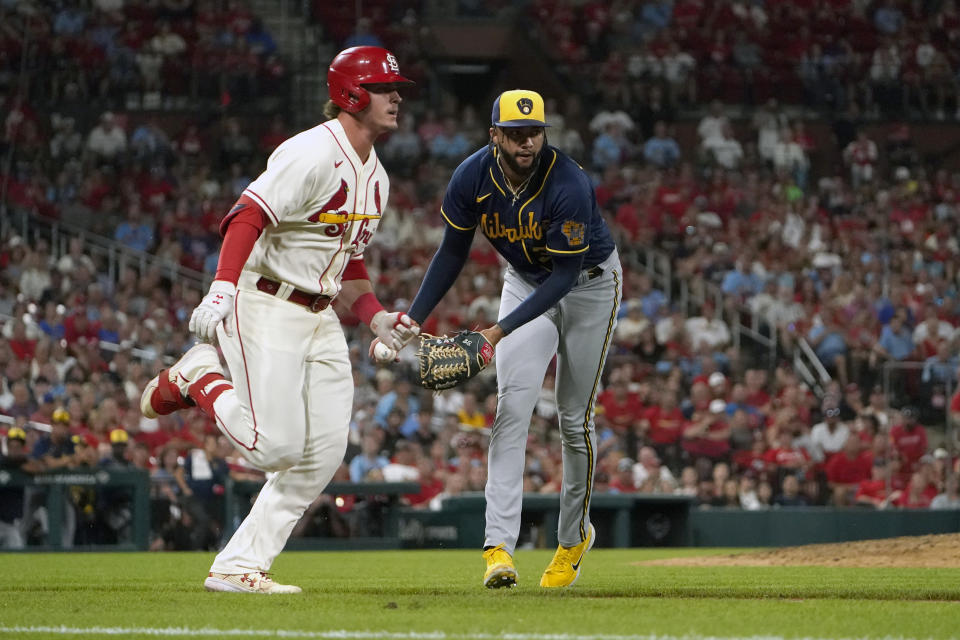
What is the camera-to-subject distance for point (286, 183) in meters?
5.64

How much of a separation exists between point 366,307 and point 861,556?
4536mm

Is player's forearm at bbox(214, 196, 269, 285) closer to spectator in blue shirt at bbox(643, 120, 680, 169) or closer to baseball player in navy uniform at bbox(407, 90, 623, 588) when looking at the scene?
baseball player in navy uniform at bbox(407, 90, 623, 588)

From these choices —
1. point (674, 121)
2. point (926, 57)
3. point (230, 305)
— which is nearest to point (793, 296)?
point (674, 121)

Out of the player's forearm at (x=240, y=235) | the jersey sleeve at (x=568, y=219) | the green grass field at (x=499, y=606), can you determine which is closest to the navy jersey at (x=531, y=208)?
the jersey sleeve at (x=568, y=219)

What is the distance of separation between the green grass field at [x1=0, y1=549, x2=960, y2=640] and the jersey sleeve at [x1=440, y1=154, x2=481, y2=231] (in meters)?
1.62

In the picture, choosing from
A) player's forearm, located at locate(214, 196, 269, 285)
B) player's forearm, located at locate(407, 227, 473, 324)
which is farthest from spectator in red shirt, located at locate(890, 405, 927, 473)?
player's forearm, located at locate(214, 196, 269, 285)

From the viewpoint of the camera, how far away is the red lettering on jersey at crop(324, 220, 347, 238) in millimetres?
5887

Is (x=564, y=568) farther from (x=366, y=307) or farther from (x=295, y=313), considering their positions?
(x=295, y=313)

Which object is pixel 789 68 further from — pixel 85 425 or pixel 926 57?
pixel 85 425

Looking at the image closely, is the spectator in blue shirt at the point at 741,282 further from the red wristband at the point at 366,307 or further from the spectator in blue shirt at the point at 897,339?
the red wristband at the point at 366,307

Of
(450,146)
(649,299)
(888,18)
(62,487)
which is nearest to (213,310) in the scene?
(62,487)

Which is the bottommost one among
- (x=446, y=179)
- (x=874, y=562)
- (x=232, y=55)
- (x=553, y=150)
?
(x=874, y=562)

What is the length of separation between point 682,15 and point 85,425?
45.3ft

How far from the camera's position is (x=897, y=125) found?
891 inches
